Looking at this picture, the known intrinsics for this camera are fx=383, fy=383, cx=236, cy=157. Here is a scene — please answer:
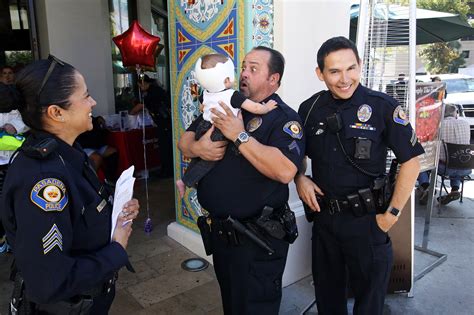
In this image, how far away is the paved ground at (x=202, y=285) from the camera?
270 centimetres

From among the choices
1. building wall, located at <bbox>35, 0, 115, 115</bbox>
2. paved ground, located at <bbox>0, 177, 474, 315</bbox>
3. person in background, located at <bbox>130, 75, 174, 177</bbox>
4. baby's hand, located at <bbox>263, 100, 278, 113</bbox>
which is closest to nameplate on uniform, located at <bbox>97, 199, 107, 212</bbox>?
baby's hand, located at <bbox>263, 100, 278, 113</bbox>

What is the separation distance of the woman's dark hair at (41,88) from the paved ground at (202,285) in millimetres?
1872

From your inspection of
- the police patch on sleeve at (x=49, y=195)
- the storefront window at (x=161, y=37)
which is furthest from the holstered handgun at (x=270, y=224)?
the storefront window at (x=161, y=37)

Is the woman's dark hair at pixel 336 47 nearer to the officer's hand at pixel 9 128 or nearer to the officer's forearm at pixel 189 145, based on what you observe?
the officer's forearm at pixel 189 145

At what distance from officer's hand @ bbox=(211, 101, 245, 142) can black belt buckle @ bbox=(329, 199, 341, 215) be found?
0.67 meters

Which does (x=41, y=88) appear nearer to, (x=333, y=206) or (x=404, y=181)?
(x=333, y=206)

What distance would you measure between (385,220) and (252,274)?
2.42 feet

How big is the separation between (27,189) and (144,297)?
1989mm

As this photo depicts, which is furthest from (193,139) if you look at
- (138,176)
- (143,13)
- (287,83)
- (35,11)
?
(143,13)

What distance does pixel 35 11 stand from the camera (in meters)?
5.72

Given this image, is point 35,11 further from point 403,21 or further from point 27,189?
point 27,189

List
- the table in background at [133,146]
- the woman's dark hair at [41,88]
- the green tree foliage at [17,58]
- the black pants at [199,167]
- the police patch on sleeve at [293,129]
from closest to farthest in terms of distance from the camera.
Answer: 1. the woman's dark hair at [41,88]
2. the police patch on sleeve at [293,129]
3. the black pants at [199,167]
4. the table in background at [133,146]
5. the green tree foliage at [17,58]

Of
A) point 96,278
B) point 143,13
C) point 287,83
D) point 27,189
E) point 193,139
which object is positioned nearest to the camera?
point 27,189

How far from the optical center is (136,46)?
4.85 m
